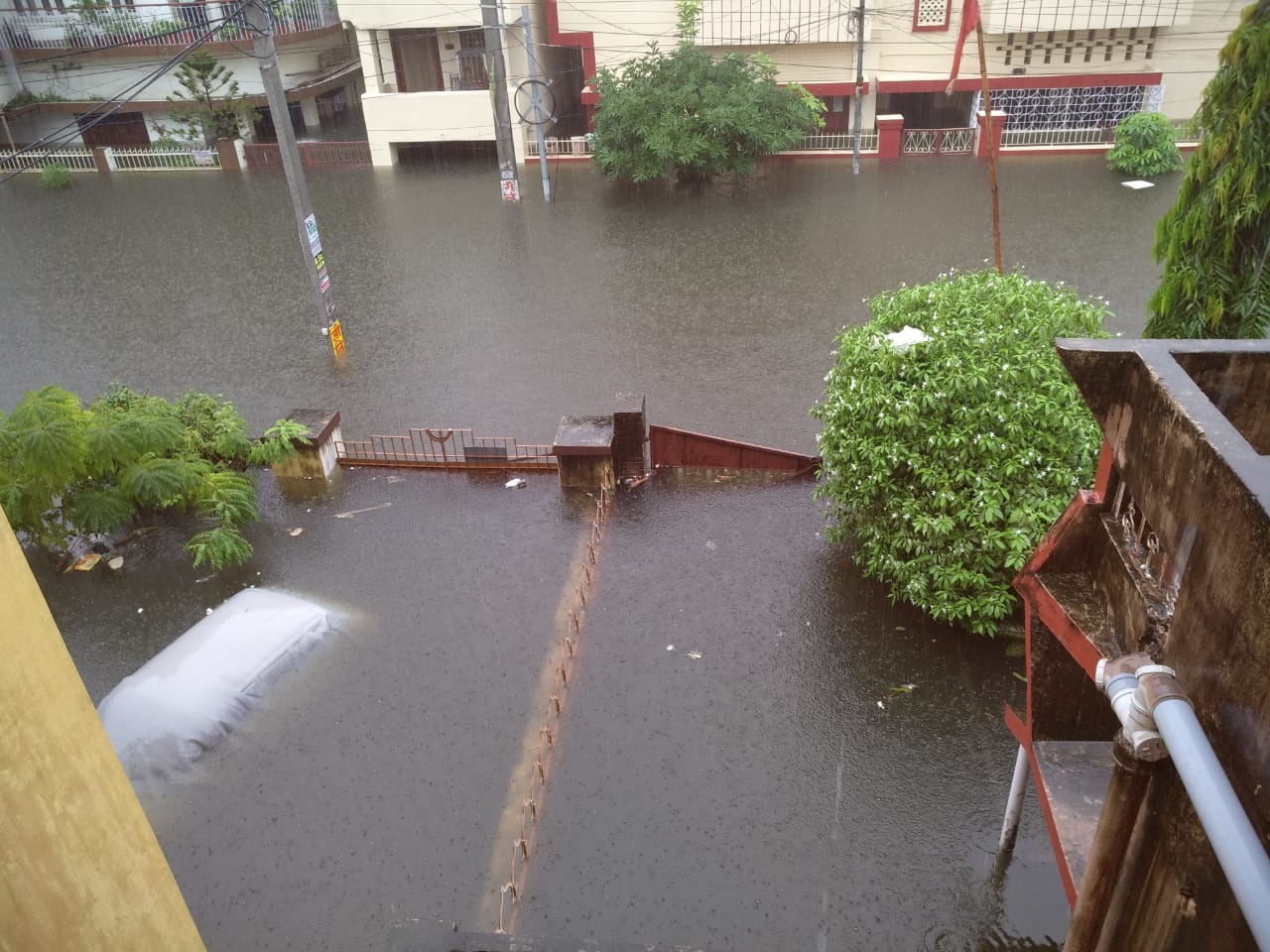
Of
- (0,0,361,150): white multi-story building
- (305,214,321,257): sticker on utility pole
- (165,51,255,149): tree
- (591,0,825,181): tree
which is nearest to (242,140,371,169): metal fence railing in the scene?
(165,51,255,149): tree

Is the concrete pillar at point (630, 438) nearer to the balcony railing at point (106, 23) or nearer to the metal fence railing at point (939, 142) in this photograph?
the metal fence railing at point (939, 142)

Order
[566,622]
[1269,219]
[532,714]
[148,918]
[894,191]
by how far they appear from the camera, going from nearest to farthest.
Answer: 1. [148,918]
2. [1269,219]
3. [532,714]
4. [566,622]
5. [894,191]

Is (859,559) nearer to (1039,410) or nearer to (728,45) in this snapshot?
(1039,410)

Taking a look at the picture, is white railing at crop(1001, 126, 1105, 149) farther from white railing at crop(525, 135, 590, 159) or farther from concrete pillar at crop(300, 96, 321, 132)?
concrete pillar at crop(300, 96, 321, 132)

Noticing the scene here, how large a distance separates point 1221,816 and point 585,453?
986 cm

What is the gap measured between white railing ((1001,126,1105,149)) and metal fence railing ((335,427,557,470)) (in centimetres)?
1965

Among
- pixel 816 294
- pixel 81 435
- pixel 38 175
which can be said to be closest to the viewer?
pixel 81 435

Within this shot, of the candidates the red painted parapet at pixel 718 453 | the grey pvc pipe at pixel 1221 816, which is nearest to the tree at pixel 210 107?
the red painted parapet at pixel 718 453

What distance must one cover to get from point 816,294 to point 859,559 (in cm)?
945

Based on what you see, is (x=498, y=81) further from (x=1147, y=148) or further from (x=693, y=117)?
(x=1147, y=148)

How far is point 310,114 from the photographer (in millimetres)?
32781

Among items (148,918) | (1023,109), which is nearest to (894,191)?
(1023,109)

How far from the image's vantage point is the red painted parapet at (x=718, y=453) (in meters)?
12.6

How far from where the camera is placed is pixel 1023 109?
88.4ft
